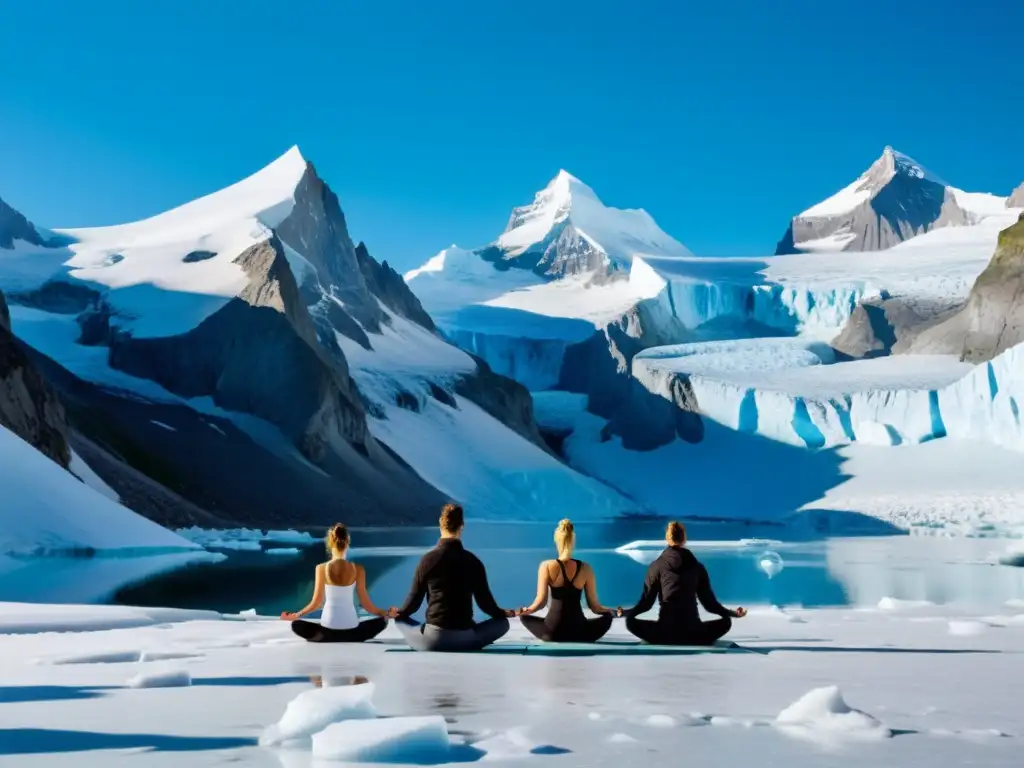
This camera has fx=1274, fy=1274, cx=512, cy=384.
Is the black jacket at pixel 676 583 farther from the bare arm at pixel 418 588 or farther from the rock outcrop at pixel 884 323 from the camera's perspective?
the rock outcrop at pixel 884 323

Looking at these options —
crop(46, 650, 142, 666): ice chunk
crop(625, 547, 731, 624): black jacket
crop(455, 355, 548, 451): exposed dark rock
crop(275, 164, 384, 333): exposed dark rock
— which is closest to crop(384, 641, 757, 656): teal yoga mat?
crop(625, 547, 731, 624): black jacket

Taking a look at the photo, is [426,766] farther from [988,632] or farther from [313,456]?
[313,456]

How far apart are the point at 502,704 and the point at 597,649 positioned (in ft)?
10.7

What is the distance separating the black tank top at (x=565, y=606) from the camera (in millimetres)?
10031

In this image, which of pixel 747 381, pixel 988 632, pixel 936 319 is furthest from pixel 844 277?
pixel 988 632

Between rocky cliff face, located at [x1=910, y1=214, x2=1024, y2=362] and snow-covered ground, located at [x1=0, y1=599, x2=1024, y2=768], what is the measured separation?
92.6m

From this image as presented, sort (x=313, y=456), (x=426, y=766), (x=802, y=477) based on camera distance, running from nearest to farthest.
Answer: (x=426, y=766) → (x=313, y=456) → (x=802, y=477)

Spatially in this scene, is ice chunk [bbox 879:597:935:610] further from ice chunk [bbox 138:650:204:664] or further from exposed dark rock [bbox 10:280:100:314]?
exposed dark rock [bbox 10:280:100:314]

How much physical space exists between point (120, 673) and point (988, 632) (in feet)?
28.9

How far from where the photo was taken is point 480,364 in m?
116

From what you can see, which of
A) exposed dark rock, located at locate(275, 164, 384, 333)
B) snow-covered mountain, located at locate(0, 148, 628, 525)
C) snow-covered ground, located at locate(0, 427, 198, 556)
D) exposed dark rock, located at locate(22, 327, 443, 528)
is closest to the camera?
snow-covered ground, located at locate(0, 427, 198, 556)

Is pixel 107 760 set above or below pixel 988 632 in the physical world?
below

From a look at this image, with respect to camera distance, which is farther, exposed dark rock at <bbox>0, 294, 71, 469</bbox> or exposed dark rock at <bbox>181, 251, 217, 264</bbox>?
exposed dark rock at <bbox>181, 251, 217, 264</bbox>

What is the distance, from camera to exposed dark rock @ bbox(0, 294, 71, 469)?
4738cm
